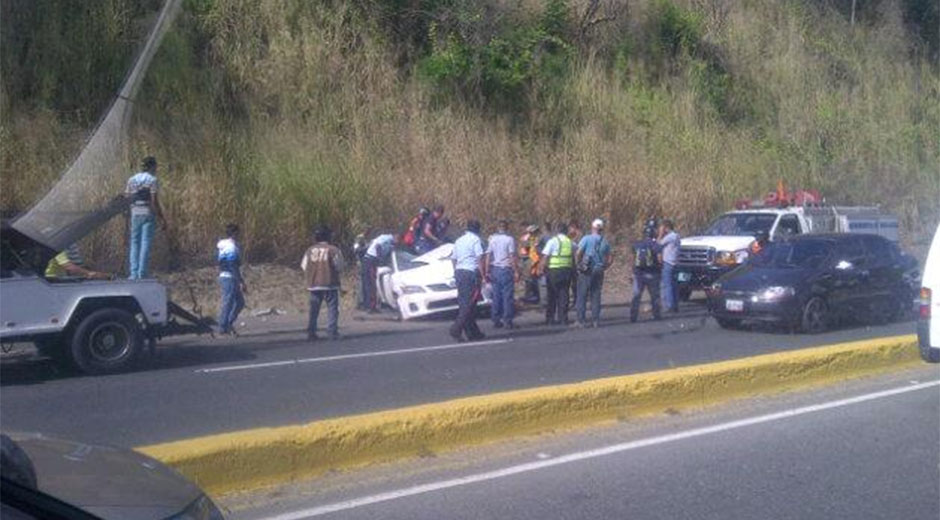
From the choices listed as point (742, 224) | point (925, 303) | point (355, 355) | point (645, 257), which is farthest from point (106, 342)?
point (742, 224)

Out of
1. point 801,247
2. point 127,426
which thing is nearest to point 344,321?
point 801,247

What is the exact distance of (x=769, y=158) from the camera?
35.1m

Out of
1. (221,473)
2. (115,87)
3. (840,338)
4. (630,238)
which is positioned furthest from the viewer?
(630,238)

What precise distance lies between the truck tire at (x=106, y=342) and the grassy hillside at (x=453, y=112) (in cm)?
755

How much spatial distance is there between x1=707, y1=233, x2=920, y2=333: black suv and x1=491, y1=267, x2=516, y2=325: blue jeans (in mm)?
3003

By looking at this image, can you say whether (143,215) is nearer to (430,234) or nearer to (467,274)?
(467,274)

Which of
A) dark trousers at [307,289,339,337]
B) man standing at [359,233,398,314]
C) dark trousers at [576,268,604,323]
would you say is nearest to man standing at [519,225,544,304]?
dark trousers at [576,268,604,323]

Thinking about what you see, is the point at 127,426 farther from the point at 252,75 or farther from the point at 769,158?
the point at 769,158

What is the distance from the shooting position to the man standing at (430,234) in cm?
2257

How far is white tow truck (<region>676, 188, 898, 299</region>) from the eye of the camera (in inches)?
909

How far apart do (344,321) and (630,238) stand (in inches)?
418

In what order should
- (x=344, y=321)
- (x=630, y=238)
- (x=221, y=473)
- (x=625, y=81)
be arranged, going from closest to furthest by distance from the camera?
1. (x=221, y=473)
2. (x=344, y=321)
3. (x=630, y=238)
4. (x=625, y=81)

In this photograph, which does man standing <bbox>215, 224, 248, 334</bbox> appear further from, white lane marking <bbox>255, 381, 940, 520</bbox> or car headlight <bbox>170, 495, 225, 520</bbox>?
car headlight <bbox>170, 495, 225, 520</bbox>

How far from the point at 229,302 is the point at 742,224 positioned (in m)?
11.3
